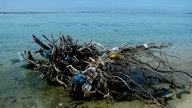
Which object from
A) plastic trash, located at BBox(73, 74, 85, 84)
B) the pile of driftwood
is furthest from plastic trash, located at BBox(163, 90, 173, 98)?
plastic trash, located at BBox(73, 74, 85, 84)

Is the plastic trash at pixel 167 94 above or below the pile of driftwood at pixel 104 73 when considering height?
below

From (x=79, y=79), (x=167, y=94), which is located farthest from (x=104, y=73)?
(x=167, y=94)

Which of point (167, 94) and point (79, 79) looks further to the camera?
point (167, 94)

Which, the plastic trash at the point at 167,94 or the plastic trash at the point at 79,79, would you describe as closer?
the plastic trash at the point at 79,79

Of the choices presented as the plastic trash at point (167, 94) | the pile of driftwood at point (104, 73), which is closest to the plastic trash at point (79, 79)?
the pile of driftwood at point (104, 73)

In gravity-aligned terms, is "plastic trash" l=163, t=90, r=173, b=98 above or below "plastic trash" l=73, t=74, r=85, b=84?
below

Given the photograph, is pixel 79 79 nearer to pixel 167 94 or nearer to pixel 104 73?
pixel 104 73

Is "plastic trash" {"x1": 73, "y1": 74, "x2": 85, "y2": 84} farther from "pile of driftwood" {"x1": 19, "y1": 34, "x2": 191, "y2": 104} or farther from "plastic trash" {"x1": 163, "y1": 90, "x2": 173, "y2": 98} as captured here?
"plastic trash" {"x1": 163, "y1": 90, "x2": 173, "y2": 98}

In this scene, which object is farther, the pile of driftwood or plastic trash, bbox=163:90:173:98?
plastic trash, bbox=163:90:173:98

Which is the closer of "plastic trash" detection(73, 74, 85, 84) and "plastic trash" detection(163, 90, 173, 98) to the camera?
"plastic trash" detection(73, 74, 85, 84)

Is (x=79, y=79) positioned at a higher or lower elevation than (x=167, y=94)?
higher

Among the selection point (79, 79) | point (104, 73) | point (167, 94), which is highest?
point (104, 73)

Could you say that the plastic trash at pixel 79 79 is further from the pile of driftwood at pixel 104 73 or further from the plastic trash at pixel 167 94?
the plastic trash at pixel 167 94

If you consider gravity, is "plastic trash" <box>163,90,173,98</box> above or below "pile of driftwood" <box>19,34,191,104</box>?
below
